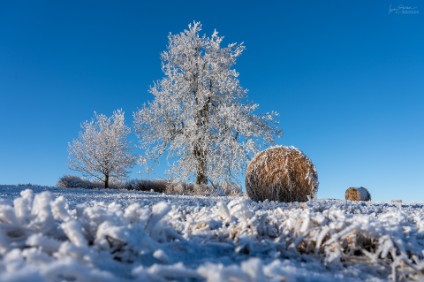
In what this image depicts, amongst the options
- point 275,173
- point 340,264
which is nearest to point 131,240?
point 340,264

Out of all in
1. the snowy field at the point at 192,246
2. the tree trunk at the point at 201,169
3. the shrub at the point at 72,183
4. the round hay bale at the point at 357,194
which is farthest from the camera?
the tree trunk at the point at 201,169

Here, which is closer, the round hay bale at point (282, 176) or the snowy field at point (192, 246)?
the snowy field at point (192, 246)

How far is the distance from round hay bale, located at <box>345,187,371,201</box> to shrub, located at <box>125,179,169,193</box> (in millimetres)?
8305

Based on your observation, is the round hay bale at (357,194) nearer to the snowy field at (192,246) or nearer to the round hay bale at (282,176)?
the round hay bale at (282,176)

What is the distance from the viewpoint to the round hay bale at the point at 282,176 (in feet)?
26.4

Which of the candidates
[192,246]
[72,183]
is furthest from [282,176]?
[72,183]

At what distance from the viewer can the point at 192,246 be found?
74.5 inches

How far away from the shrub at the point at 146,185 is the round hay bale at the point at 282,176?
1069 centimetres

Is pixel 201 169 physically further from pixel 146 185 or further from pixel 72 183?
pixel 72 183

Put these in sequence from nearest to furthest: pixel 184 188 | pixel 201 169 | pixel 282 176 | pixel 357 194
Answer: pixel 282 176, pixel 357 194, pixel 184 188, pixel 201 169

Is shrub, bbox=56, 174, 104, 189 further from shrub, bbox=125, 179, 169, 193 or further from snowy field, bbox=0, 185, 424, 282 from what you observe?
snowy field, bbox=0, 185, 424, 282

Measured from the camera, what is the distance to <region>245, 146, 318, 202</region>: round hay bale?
26.4 ft

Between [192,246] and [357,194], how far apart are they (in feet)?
50.6

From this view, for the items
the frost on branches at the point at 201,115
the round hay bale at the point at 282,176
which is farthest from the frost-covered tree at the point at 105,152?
the round hay bale at the point at 282,176
